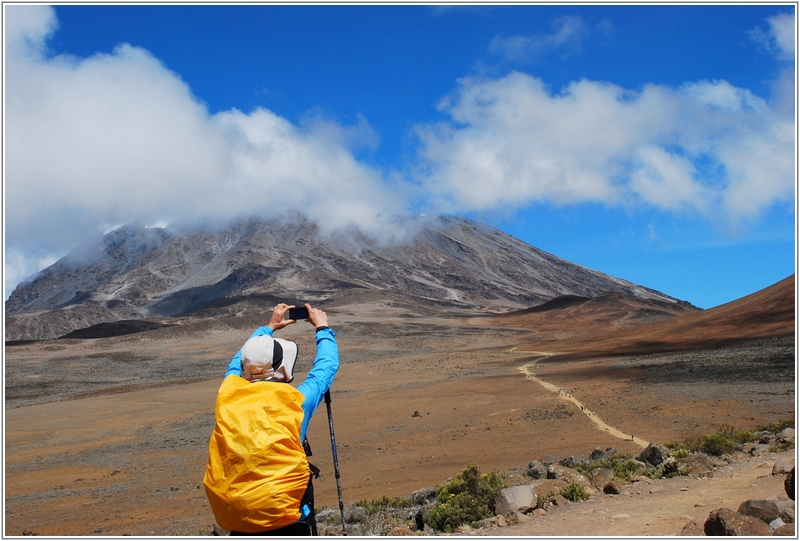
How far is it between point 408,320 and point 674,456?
2955 inches

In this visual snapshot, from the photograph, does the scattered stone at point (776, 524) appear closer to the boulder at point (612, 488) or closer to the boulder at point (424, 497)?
the boulder at point (612, 488)

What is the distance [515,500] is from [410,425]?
10.9 m

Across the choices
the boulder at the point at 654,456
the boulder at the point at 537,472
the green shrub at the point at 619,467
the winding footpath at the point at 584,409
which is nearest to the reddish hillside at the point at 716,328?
the winding footpath at the point at 584,409

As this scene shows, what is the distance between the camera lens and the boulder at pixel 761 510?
4.56m

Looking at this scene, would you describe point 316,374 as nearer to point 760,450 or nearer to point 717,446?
point 717,446

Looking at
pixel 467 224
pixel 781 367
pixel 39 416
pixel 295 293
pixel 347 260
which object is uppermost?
pixel 467 224

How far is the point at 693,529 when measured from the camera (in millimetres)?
4723

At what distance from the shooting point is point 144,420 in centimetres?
2194

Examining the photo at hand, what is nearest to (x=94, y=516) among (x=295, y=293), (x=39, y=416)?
(x=39, y=416)

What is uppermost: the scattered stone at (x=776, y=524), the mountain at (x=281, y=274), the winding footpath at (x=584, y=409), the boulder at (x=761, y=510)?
the mountain at (x=281, y=274)

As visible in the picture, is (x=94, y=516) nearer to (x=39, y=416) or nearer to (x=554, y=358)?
(x=39, y=416)

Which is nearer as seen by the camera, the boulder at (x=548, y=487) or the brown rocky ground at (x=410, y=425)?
the boulder at (x=548, y=487)

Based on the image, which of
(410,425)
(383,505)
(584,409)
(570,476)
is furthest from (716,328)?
(383,505)

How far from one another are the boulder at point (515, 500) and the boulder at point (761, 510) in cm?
208
